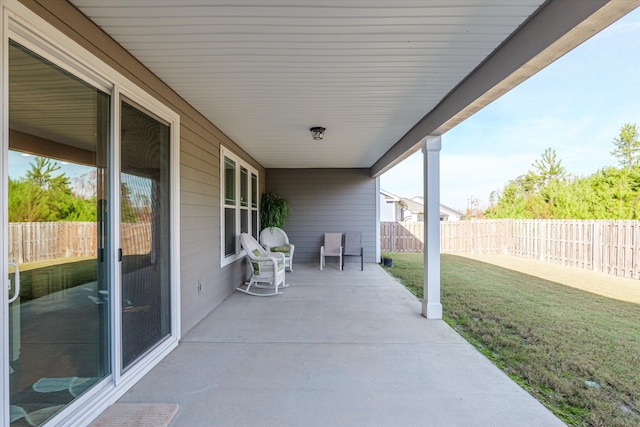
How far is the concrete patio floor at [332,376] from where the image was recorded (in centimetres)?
198

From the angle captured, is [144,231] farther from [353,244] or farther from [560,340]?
[353,244]

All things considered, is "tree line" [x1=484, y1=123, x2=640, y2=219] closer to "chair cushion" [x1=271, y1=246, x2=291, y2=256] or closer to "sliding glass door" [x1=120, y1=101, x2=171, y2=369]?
"chair cushion" [x1=271, y1=246, x2=291, y2=256]

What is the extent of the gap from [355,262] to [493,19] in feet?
22.2

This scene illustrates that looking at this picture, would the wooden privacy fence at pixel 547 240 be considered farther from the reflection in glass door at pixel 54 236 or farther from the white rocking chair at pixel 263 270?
the reflection in glass door at pixel 54 236

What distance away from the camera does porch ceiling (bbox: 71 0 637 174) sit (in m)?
1.76

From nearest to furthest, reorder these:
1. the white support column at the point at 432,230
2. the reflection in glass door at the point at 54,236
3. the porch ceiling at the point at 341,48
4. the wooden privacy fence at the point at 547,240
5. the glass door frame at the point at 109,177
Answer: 1. the glass door frame at the point at 109,177
2. the reflection in glass door at the point at 54,236
3. the porch ceiling at the point at 341,48
4. the white support column at the point at 432,230
5. the wooden privacy fence at the point at 547,240

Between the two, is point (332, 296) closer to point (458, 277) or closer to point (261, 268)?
point (261, 268)

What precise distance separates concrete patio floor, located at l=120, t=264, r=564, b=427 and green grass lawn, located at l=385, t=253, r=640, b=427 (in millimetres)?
227

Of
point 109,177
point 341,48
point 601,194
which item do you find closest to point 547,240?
point 601,194

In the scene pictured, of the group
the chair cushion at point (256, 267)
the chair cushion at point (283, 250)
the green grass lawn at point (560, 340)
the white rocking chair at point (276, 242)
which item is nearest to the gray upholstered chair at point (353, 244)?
the white rocking chair at point (276, 242)

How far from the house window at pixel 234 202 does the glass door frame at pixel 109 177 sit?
5.21 ft

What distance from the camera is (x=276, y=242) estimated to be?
23.7 ft

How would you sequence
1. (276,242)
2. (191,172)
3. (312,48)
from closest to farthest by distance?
(312,48)
(191,172)
(276,242)

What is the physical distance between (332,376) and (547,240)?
844 centimetres
